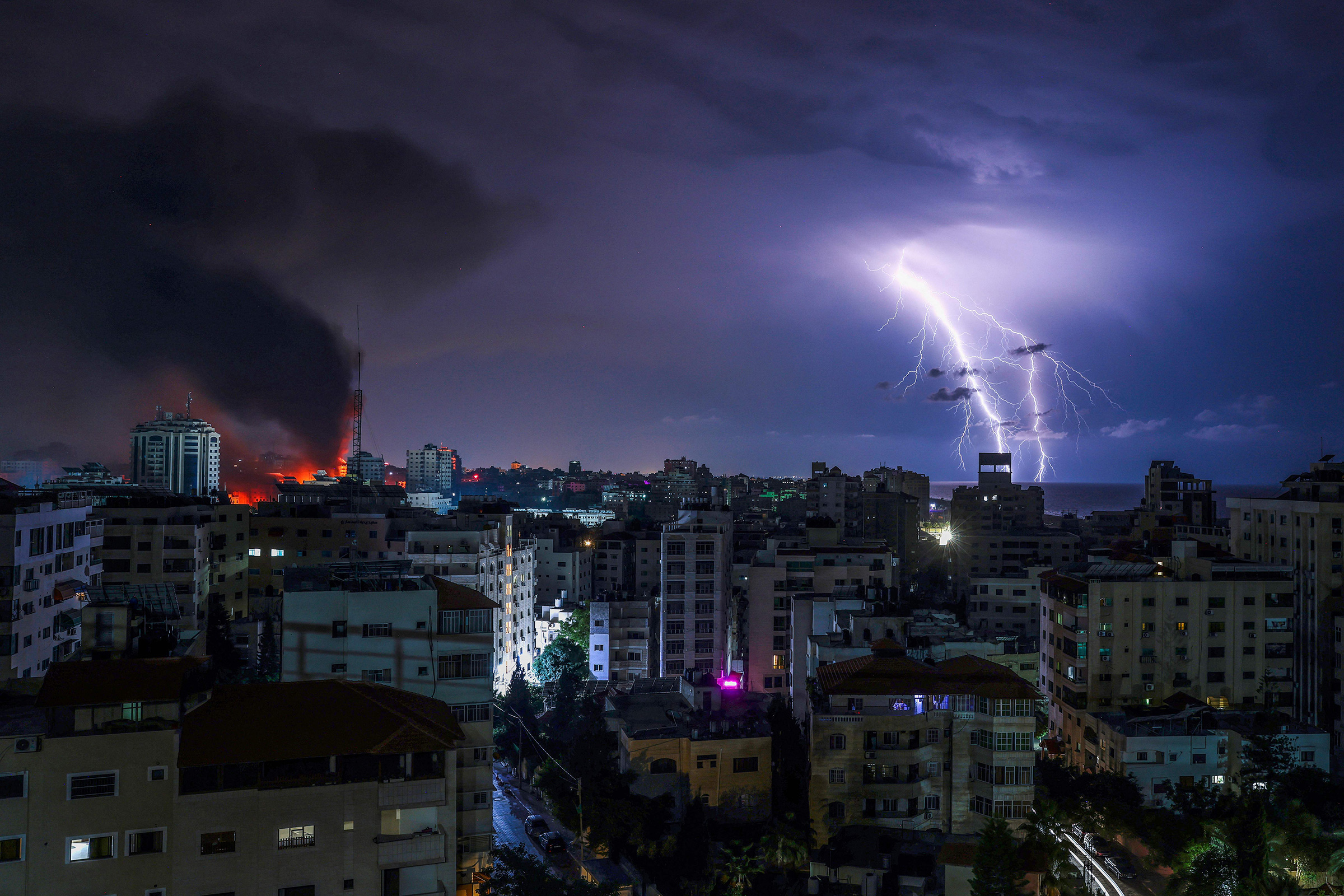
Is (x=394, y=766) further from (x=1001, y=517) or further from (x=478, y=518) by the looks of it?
(x=1001, y=517)

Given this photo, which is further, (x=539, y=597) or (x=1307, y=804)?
(x=539, y=597)

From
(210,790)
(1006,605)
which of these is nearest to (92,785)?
(210,790)

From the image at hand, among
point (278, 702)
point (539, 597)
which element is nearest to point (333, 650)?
point (278, 702)

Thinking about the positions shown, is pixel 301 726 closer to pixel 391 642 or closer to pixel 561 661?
pixel 391 642

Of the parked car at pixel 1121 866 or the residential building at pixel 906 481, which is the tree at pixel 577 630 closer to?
the parked car at pixel 1121 866

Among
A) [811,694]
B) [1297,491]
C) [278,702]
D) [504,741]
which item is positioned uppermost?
[1297,491]

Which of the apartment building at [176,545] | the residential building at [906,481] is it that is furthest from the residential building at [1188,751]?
the residential building at [906,481]
